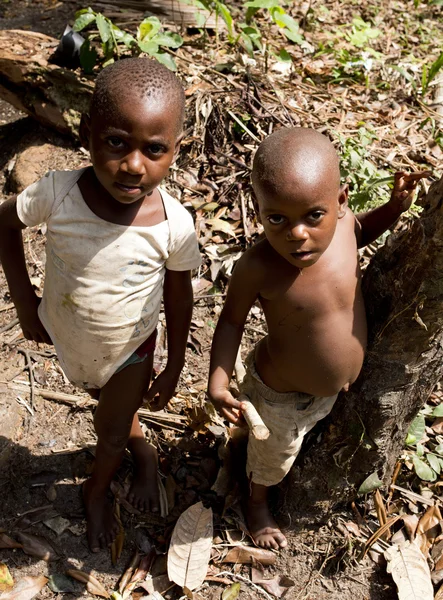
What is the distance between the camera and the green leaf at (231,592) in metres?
2.79

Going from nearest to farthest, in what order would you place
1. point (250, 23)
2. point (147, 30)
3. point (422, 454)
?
point (422, 454)
point (147, 30)
point (250, 23)

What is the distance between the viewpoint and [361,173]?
414cm

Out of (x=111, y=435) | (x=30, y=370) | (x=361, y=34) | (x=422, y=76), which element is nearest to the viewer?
(x=111, y=435)

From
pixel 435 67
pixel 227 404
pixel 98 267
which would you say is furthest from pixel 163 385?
pixel 435 67

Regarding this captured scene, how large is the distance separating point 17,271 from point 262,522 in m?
1.57

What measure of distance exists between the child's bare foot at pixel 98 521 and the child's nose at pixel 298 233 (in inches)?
62.6

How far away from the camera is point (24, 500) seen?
3.03 meters

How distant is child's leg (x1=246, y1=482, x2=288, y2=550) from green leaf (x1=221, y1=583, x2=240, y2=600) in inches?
8.3

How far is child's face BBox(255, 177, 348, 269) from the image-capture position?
78.6 inches

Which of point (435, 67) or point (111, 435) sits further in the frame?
point (435, 67)

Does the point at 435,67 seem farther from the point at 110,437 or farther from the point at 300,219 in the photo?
the point at 110,437

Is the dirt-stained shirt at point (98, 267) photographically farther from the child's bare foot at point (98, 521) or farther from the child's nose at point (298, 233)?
the child's bare foot at point (98, 521)

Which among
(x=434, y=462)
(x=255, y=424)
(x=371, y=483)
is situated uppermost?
(x=255, y=424)

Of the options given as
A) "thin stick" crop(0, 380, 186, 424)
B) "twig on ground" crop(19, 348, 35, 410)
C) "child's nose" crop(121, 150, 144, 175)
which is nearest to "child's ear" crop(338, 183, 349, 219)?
"child's nose" crop(121, 150, 144, 175)
